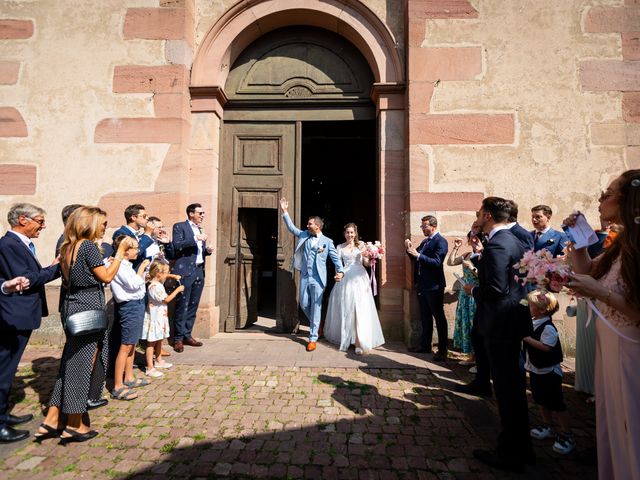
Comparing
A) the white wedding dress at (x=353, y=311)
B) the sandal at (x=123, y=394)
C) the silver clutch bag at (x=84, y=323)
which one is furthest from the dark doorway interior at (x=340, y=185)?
the silver clutch bag at (x=84, y=323)

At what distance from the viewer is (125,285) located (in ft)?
11.3

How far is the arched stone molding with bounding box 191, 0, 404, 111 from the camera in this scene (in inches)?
227

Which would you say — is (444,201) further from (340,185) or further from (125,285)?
(340,185)

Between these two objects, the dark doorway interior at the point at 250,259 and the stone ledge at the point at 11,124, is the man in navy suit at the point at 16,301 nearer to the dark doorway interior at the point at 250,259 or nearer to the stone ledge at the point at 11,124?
the dark doorway interior at the point at 250,259

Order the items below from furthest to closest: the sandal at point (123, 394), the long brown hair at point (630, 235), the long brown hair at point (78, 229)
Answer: the sandal at point (123, 394)
the long brown hair at point (78, 229)
the long brown hair at point (630, 235)

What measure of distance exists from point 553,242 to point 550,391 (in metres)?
2.16

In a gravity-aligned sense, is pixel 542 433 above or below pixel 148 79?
below

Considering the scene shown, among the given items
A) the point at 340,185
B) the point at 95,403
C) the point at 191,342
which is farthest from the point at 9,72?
the point at 340,185

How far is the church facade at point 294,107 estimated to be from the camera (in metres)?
5.30

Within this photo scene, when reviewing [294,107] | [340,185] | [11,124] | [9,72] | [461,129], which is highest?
[9,72]

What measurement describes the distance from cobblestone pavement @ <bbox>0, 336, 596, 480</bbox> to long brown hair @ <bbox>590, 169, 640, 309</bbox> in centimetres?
147

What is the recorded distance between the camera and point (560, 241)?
4.22m

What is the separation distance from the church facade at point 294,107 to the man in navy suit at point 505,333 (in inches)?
102

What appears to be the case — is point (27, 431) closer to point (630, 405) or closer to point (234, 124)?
point (630, 405)
